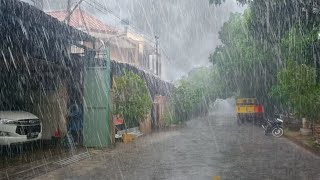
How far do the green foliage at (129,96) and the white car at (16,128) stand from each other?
5423 mm

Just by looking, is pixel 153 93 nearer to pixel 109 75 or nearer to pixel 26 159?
pixel 109 75

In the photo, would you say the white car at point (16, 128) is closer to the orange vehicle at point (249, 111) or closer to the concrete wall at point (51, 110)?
the concrete wall at point (51, 110)

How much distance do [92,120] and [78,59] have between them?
8.19 ft

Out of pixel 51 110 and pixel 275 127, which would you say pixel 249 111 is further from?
pixel 51 110

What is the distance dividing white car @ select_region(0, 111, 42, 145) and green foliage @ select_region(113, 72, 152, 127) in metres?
5.42

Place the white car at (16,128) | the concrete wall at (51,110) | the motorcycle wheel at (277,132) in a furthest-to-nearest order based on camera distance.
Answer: the motorcycle wheel at (277,132) < the concrete wall at (51,110) < the white car at (16,128)

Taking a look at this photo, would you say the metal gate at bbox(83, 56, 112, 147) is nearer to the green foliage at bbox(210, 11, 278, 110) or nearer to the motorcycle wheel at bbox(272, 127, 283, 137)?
the motorcycle wheel at bbox(272, 127, 283, 137)

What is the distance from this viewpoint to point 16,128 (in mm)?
12039

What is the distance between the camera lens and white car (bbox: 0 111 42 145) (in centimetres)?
1185

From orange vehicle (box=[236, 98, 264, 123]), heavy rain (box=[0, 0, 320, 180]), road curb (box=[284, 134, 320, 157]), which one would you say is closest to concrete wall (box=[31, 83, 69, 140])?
heavy rain (box=[0, 0, 320, 180])

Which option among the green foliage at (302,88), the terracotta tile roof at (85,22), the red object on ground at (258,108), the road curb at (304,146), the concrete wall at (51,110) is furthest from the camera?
the terracotta tile roof at (85,22)

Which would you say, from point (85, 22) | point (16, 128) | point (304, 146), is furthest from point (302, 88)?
point (85, 22)

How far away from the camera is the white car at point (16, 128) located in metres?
11.9

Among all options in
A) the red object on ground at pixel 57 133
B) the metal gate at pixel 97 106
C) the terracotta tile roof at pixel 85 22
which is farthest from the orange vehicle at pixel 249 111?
the red object on ground at pixel 57 133
